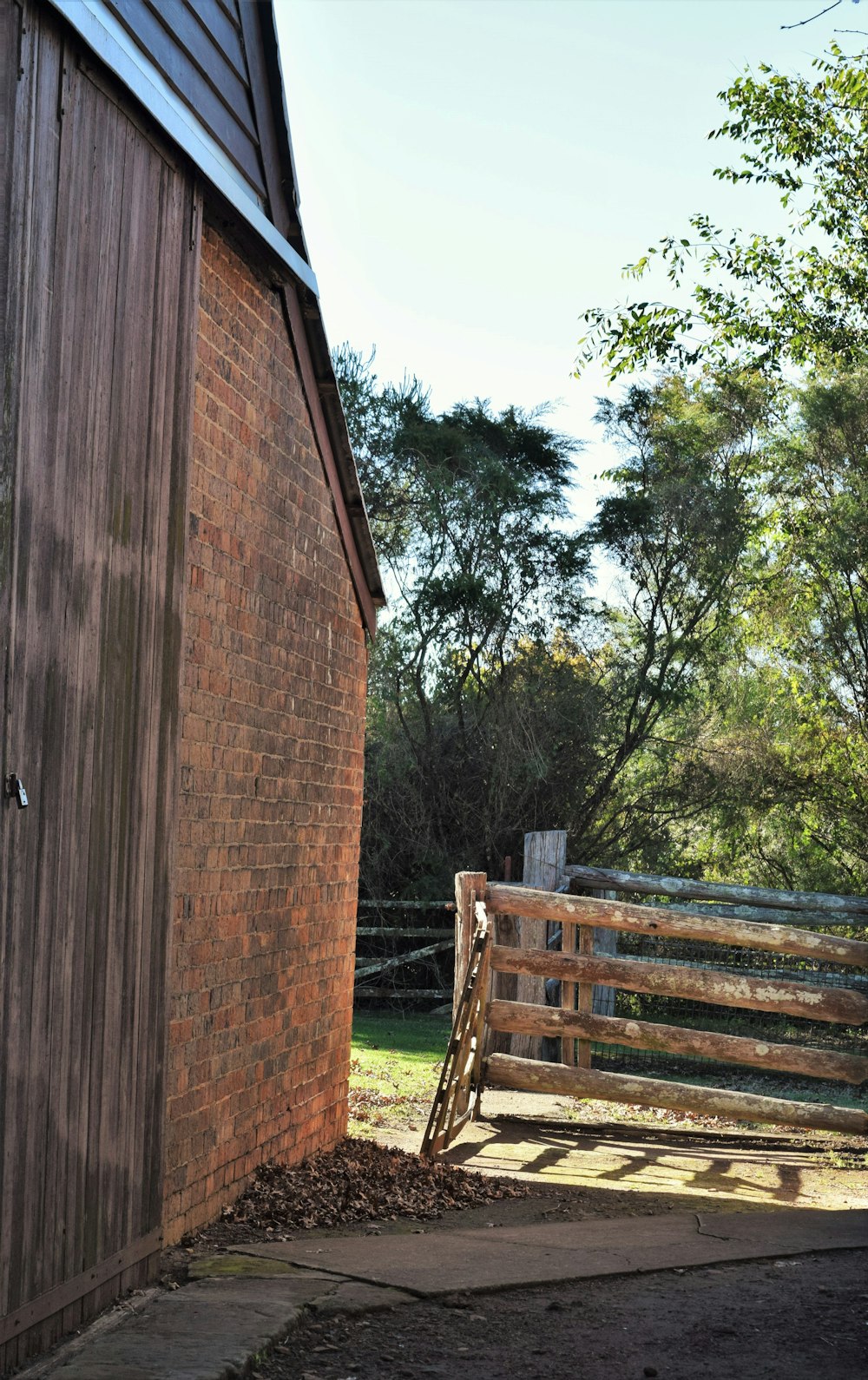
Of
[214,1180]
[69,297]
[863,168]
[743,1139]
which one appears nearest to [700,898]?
[743,1139]

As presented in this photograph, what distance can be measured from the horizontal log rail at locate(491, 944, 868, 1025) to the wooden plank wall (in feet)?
15.3

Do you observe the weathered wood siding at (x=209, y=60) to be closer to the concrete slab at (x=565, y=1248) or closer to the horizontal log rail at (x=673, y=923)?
the concrete slab at (x=565, y=1248)

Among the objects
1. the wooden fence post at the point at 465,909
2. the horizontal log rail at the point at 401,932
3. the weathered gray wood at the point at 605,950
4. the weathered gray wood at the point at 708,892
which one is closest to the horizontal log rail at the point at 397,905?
the horizontal log rail at the point at 401,932

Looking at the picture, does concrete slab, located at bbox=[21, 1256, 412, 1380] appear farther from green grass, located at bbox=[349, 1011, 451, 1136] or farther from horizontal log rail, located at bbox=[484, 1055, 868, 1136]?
horizontal log rail, located at bbox=[484, 1055, 868, 1136]

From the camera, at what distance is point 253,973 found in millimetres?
5914

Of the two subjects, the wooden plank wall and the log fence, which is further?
the log fence

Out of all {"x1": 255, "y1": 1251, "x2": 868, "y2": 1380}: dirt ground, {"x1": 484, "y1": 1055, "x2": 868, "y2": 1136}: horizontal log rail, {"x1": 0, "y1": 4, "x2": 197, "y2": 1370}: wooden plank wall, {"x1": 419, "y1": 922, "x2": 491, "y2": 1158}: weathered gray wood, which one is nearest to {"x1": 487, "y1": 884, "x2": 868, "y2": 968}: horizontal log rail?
{"x1": 419, "y1": 922, "x2": 491, "y2": 1158}: weathered gray wood

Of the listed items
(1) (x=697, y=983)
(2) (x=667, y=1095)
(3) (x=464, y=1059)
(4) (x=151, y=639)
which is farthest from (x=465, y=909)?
(4) (x=151, y=639)

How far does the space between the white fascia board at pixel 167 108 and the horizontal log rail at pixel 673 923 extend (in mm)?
4665

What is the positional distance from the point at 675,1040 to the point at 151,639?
5545mm

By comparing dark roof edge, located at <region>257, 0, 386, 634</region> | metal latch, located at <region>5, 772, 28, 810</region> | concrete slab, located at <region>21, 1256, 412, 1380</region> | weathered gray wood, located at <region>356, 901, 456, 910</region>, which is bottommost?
concrete slab, located at <region>21, 1256, 412, 1380</region>

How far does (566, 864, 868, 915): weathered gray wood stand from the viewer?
11422 mm

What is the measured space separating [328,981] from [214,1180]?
1.98m

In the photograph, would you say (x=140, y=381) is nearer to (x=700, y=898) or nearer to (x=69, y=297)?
(x=69, y=297)
